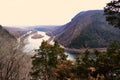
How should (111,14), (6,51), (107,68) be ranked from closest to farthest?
(111,14) → (107,68) → (6,51)

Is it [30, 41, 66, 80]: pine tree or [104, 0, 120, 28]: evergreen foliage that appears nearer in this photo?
[104, 0, 120, 28]: evergreen foliage

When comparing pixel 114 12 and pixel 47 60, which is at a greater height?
pixel 114 12

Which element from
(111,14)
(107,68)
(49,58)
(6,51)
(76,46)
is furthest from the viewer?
(76,46)

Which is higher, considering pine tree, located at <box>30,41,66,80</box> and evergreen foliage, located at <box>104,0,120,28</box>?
evergreen foliage, located at <box>104,0,120,28</box>

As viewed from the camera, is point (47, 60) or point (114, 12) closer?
point (114, 12)

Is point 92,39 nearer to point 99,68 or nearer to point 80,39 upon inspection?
point 80,39

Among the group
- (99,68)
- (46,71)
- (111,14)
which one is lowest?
(46,71)

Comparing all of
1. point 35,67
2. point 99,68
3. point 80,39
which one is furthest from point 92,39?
point 99,68

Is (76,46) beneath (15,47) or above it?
beneath

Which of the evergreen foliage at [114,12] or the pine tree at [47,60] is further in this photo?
the pine tree at [47,60]

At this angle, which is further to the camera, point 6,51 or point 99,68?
point 6,51

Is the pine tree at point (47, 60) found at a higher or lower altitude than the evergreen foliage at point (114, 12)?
lower
